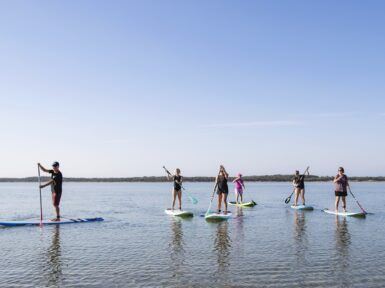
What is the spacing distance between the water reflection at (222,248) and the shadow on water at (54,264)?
365cm

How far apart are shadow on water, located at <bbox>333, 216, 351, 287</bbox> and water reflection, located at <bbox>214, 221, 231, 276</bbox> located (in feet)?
8.54

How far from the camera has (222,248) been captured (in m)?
13.3

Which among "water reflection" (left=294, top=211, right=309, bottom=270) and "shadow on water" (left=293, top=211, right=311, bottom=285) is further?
"water reflection" (left=294, top=211, right=309, bottom=270)

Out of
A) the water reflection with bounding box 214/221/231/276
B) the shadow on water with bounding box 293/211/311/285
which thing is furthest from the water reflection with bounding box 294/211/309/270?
the water reflection with bounding box 214/221/231/276

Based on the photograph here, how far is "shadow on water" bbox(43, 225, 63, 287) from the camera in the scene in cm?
949

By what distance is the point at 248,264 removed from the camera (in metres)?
11.0

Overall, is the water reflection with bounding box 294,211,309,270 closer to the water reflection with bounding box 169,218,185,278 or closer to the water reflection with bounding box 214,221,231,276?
the water reflection with bounding box 214,221,231,276

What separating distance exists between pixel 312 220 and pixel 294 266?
35.9ft

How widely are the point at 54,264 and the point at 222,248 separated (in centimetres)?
494

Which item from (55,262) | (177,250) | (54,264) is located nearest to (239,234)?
(177,250)

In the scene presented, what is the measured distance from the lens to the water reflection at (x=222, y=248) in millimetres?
10680

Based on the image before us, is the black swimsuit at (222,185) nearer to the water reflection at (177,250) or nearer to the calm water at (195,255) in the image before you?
the calm water at (195,255)

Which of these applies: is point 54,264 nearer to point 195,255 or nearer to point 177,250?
point 177,250

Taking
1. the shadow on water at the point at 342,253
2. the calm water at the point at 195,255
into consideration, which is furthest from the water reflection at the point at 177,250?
the shadow on water at the point at 342,253
